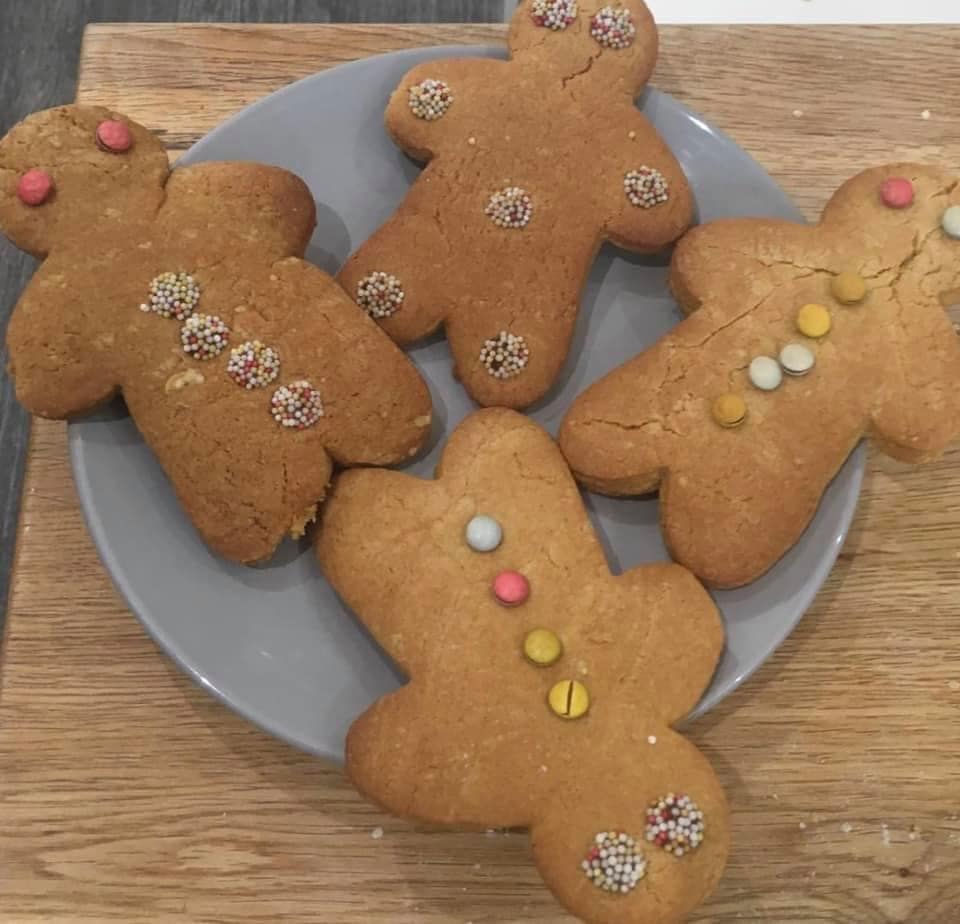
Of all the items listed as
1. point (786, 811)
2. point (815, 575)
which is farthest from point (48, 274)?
point (786, 811)

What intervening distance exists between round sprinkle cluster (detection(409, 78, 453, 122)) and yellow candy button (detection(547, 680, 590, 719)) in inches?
30.7

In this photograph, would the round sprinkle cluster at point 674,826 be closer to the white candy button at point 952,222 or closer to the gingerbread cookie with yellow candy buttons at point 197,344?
the gingerbread cookie with yellow candy buttons at point 197,344

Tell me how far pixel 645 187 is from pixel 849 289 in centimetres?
30

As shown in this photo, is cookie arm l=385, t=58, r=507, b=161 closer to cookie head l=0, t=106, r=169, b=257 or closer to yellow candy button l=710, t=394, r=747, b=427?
cookie head l=0, t=106, r=169, b=257

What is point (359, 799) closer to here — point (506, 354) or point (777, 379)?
point (506, 354)

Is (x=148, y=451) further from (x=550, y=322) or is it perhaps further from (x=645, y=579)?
(x=645, y=579)

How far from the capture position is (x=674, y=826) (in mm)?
1169

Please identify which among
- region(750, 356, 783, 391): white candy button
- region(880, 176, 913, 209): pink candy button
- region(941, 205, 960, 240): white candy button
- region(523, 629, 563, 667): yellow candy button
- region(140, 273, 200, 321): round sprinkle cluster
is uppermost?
region(880, 176, 913, 209): pink candy button

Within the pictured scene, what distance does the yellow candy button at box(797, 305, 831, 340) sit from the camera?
52.3 inches

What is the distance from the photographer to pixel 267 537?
1278mm

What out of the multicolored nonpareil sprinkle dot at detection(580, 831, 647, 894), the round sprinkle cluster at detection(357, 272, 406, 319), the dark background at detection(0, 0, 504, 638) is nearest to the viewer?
the multicolored nonpareil sprinkle dot at detection(580, 831, 647, 894)

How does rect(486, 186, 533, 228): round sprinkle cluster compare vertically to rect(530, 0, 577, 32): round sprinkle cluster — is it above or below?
below

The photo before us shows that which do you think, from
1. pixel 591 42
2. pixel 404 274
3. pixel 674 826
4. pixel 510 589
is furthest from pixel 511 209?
pixel 674 826

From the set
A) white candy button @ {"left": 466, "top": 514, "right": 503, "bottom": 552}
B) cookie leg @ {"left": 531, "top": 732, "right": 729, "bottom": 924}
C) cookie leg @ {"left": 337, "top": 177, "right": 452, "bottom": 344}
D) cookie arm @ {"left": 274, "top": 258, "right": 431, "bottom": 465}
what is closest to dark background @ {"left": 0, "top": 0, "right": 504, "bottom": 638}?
cookie leg @ {"left": 337, "top": 177, "right": 452, "bottom": 344}
